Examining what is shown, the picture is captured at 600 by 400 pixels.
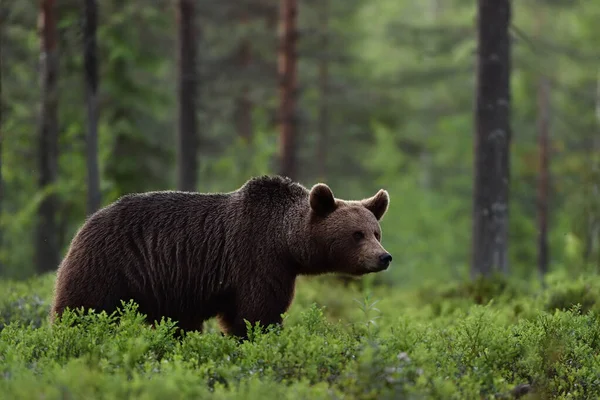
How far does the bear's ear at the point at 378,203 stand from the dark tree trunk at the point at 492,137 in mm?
6078

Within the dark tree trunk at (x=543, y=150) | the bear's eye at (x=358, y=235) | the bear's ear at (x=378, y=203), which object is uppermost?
the bear's ear at (x=378, y=203)

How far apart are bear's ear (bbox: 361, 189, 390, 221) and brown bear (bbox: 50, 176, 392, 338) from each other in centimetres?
21

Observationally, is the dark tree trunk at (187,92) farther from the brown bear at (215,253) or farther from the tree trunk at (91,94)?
the brown bear at (215,253)

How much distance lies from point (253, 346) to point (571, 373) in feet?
8.45

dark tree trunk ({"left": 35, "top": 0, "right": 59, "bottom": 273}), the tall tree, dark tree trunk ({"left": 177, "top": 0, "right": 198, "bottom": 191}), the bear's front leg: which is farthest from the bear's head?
the tall tree

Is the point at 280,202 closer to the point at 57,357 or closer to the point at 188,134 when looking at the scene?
the point at 57,357

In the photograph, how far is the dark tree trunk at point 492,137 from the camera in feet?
45.6

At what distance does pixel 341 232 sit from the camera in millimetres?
7980

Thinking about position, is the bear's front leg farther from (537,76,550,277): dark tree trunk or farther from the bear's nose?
(537,76,550,277): dark tree trunk

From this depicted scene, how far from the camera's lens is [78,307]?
770 cm

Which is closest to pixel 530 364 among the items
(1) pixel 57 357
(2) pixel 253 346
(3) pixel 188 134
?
(2) pixel 253 346

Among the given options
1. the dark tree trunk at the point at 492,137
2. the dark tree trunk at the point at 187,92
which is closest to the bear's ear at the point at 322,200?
the dark tree trunk at the point at 492,137

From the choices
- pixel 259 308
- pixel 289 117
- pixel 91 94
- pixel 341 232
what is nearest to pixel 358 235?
pixel 341 232

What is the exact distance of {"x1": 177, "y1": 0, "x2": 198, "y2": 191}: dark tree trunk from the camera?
60.7ft
